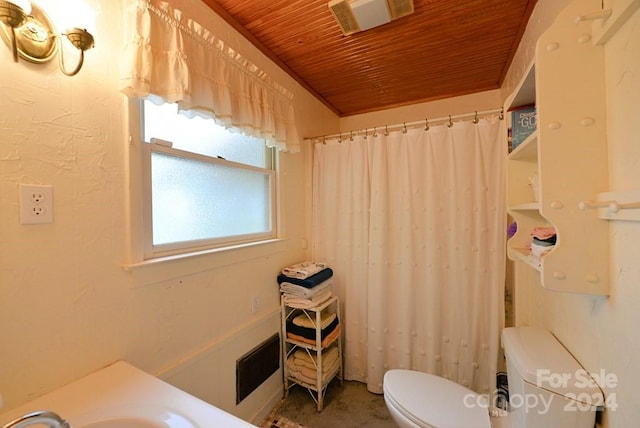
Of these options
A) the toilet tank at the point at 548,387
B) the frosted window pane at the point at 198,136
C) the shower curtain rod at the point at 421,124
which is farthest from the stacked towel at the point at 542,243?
the frosted window pane at the point at 198,136

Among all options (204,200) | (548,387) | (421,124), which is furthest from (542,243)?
(204,200)

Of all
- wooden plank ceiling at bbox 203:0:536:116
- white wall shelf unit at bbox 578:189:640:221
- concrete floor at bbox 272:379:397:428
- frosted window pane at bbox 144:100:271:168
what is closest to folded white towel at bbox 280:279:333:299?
concrete floor at bbox 272:379:397:428

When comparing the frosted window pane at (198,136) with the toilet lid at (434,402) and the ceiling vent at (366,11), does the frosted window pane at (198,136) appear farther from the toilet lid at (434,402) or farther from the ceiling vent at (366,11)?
the toilet lid at (434,402)

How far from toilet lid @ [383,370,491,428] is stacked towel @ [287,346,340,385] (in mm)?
537

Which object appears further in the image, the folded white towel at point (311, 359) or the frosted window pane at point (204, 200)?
the folded white towel at point (311, 359)

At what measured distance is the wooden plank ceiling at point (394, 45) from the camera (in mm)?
1323

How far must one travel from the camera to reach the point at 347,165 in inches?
78.1

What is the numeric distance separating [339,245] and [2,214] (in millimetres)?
1684

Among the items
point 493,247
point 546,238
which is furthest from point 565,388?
point 493,247

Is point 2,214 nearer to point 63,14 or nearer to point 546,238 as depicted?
point 63,14

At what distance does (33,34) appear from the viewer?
2.36 ft

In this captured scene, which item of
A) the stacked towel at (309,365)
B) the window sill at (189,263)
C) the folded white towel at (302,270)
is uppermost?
the window sill at (189,263)

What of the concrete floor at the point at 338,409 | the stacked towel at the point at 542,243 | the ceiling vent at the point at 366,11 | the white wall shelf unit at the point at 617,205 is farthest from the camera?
the concrete floor at the point at 338,409

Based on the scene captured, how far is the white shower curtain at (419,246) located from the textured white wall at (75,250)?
3.77 feet
